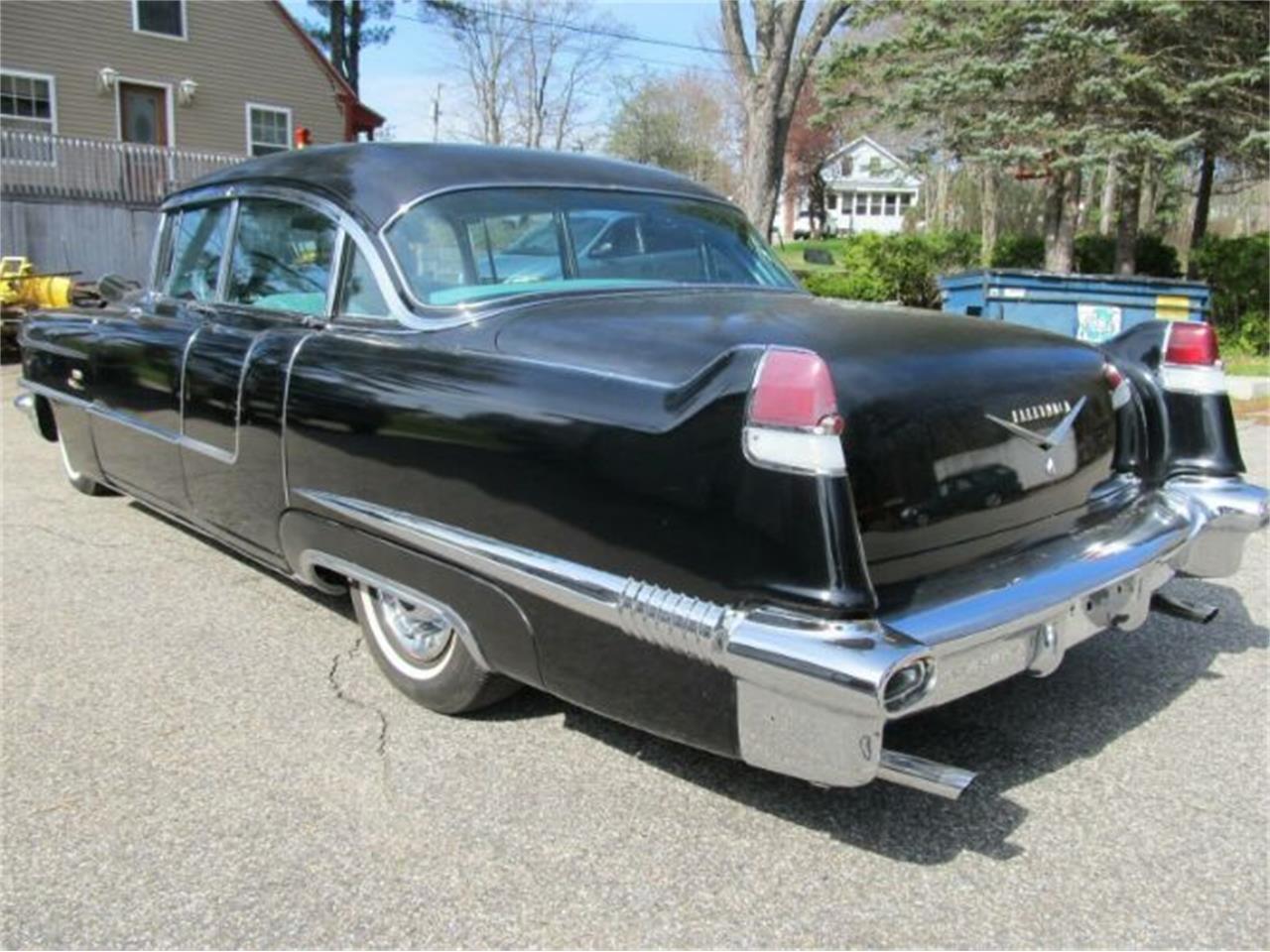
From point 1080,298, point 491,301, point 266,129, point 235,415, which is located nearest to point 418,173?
point 491,301

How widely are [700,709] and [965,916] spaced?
0.72 metres

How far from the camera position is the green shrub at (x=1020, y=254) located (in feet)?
53.7

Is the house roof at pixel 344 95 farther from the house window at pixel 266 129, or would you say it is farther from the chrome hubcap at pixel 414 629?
the chrome hubcap at pixel 414 629

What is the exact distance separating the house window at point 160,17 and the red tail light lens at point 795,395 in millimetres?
22971

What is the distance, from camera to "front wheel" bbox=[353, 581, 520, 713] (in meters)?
3.12

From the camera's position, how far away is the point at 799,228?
7619 centimetres

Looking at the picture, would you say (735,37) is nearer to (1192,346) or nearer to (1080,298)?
(1080,298)

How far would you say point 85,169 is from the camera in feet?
62.2

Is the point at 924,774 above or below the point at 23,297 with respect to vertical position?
below

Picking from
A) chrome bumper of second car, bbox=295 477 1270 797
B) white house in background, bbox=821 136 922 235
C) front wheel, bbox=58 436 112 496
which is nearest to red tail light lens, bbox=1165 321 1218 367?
chrome bumper of second car, bbox=295 477 1270 797

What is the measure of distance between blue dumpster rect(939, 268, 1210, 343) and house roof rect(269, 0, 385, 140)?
18.8m

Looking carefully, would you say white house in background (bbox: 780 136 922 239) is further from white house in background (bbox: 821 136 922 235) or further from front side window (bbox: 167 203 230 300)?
front side window (bbox: 167 203 230 300)

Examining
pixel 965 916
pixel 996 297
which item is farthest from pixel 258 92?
pixel 965 916

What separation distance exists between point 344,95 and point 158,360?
22.7m
